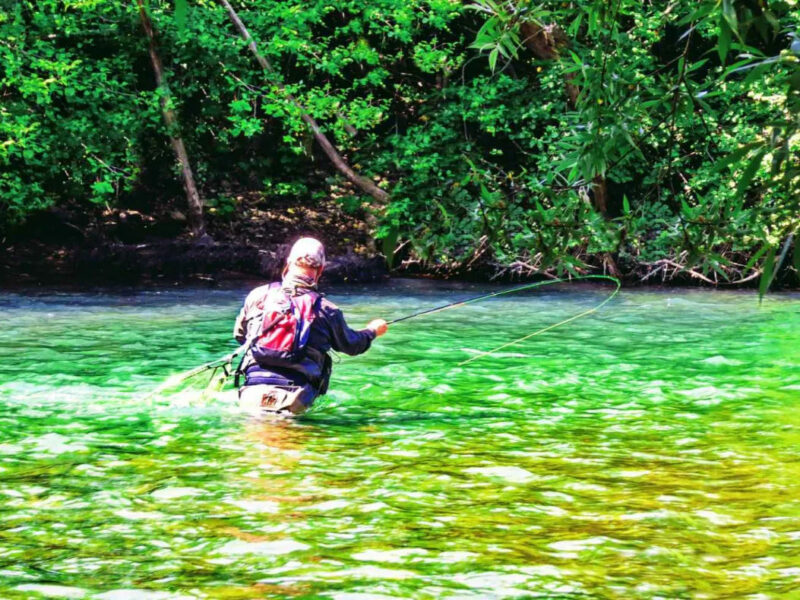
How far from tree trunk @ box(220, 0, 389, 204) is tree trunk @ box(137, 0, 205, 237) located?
1.61 meters

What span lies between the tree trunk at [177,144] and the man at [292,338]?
1260 centimetres

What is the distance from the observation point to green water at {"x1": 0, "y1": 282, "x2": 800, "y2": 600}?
4637 mm

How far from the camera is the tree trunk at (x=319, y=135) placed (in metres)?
20.3

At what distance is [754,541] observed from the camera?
509cm

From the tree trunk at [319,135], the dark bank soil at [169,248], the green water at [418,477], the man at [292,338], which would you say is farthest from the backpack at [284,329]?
the tree trunk at [319,135]

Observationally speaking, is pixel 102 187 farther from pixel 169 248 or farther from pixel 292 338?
pixel 292 338

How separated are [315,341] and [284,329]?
31 cm

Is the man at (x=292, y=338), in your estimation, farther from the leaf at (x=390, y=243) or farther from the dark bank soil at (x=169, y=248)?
the dark bank soil at (x=169, y=248)

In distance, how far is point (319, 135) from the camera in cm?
2120

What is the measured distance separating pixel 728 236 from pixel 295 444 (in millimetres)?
3920

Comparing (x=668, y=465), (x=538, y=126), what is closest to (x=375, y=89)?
(x=538, y=126)

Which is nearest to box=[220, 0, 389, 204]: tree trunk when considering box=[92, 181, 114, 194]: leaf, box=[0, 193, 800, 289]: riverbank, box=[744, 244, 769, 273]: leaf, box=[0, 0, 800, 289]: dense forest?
box=[0, 0, 800, 289]: dense forest

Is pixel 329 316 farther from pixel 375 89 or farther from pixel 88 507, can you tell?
pixel 375 89

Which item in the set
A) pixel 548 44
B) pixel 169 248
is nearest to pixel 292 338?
pixel 548 44
